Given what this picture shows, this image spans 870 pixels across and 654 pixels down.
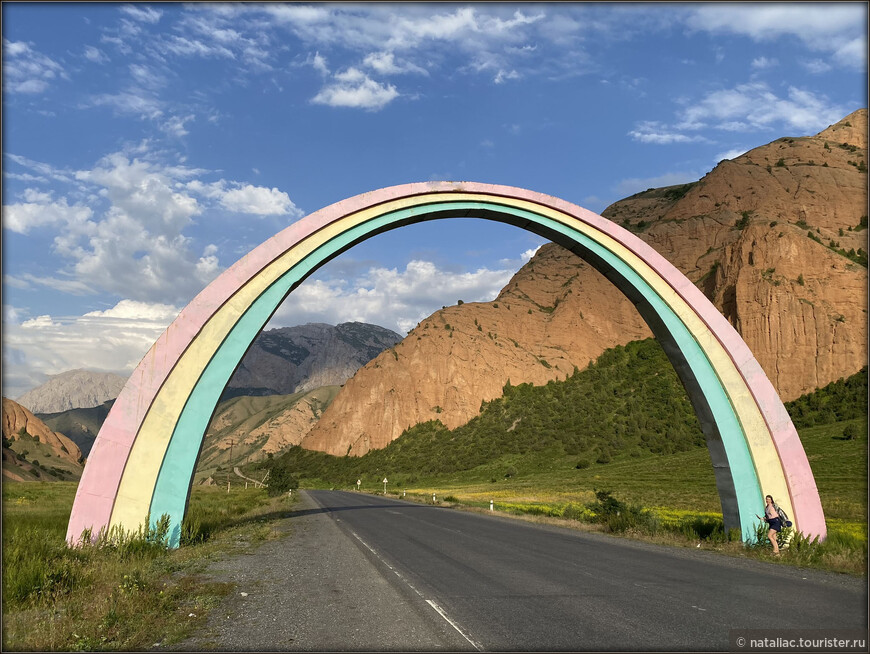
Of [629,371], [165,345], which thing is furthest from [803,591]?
[629,371]

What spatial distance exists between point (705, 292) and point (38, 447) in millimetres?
106557

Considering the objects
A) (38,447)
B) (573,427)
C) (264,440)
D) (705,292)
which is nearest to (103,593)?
(573,427)

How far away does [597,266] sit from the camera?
16.9m

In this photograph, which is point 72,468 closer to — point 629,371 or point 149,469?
point 629,371

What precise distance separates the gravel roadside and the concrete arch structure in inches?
109

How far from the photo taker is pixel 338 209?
1508cm

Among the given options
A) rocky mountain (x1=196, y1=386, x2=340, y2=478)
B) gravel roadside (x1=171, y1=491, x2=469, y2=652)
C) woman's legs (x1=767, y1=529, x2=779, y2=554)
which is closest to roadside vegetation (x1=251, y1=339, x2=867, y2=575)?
woman's legs (x1=767, y1=529, x2=779, y2=554)

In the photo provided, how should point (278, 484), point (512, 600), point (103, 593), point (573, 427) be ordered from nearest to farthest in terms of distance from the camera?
point (103, 593) → point (512, 600) → point (278, 484) → point (573, 427)

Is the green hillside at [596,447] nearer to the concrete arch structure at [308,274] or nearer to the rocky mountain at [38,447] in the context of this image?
the concrete arch structure at [308,274]

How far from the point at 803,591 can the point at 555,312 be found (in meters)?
87.1

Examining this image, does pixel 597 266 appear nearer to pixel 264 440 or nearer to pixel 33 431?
pixel 33 431

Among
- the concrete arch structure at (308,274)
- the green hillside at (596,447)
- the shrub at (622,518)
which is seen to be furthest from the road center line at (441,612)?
the green hillside at (596,447)

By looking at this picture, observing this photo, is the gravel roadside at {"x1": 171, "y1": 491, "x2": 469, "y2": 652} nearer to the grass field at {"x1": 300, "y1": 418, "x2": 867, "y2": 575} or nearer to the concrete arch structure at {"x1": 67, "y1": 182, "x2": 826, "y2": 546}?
the concrete arch structure at {"x1": 67, "y1": 182, "x2": 826, "y2": 546}

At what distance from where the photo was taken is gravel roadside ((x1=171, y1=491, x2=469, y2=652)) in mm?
5953
